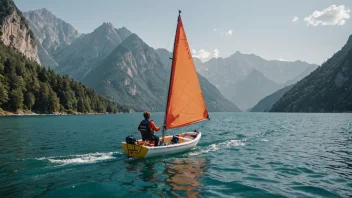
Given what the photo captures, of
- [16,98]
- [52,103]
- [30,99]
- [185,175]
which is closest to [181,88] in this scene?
[185,175]

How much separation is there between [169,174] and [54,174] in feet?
25.0

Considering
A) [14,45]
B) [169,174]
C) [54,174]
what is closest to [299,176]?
[169,174]

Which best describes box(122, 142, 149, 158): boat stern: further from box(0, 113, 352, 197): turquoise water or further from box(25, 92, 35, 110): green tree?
box(25, 92, 35, 110): green tree

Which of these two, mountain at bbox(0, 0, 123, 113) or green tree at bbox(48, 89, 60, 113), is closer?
mountain at bbox(0, 0, 123, 113)

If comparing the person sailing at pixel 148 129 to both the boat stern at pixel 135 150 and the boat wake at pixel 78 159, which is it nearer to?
the boat stern at pixel 135 150

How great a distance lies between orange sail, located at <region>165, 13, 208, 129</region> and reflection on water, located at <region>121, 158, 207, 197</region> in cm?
475

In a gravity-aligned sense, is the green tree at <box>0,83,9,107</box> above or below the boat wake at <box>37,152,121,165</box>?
above

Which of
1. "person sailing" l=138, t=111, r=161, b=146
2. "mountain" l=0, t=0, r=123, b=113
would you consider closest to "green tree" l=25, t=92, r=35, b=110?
"mountain" l=0, t=0, r=123, b=113

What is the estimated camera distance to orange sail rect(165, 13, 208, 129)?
83.6ft

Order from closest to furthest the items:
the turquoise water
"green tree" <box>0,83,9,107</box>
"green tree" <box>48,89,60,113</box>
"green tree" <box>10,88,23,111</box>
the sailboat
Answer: the turquoise water
the sailboat
"green tree" <box>0,83,9,107</box>
"green tree" <box>10,88,23,111</box>
"green tree" <box>48,89,60,113</box>

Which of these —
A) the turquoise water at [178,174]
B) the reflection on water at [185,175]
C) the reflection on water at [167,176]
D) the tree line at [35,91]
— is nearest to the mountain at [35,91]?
the tree line at [35,91]

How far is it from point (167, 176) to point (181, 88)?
10878mm

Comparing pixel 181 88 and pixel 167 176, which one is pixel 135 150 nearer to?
pixel 167 176

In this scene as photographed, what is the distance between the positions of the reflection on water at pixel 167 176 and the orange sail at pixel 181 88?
4754 mm
